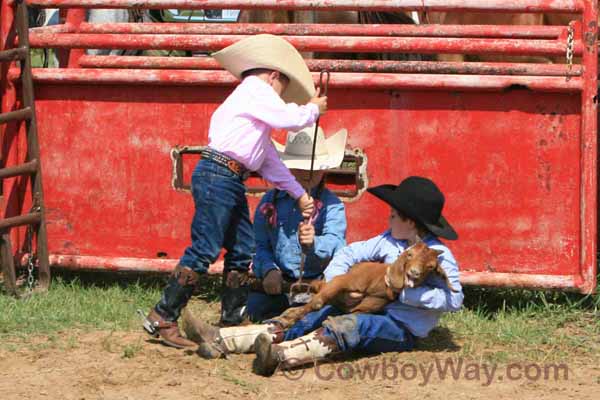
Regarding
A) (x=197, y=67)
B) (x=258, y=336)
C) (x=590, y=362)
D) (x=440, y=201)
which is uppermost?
(x=197, y=67)

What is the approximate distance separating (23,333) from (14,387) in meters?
0.86

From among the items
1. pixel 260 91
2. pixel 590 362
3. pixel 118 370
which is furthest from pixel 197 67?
pixel 590 362

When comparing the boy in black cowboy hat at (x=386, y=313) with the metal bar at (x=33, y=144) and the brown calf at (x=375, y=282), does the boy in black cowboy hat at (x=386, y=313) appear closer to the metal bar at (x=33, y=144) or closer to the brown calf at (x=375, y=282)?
the brown calf at (x=375, y=282)

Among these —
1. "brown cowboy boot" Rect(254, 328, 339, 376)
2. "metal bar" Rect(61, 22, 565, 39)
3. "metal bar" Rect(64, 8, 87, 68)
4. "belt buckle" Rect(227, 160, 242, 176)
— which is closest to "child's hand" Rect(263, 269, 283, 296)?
"brown cowboy boot" Rect(254, 328, 339, 376)

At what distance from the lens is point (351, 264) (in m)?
4.89

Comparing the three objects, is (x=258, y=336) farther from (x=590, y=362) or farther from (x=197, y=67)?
(x=197, y=67)

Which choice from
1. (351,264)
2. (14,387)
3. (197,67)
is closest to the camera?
(14,387)

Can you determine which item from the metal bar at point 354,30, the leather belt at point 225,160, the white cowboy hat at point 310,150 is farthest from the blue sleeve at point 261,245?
the metal bar at point 354,30

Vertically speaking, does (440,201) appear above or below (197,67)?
below

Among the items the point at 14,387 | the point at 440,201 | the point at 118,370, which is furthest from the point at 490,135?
the point at 14,387

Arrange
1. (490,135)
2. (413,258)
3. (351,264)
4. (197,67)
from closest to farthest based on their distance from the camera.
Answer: (413,258) < (351,264) < (490,135) < (197,67)

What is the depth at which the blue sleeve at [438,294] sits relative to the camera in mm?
4660

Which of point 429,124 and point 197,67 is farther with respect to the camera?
point 197,67

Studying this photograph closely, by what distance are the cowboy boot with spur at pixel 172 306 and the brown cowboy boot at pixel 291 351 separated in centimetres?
54
